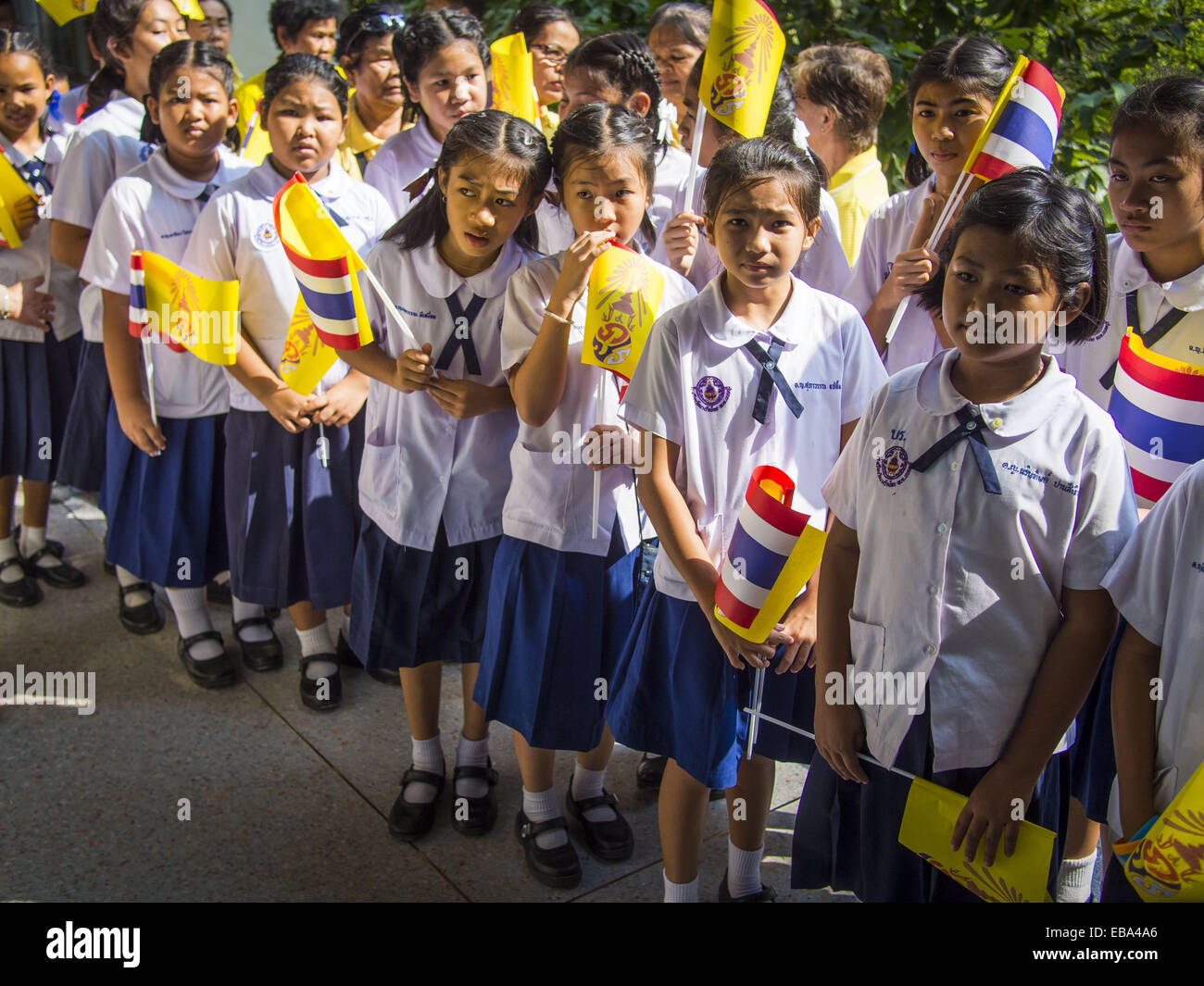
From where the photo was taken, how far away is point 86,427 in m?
3.58

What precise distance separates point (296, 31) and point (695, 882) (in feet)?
12.6

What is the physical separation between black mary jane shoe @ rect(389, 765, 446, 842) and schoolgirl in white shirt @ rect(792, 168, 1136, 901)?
48.4 inches

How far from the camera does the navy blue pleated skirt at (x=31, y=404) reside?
362 centimetres

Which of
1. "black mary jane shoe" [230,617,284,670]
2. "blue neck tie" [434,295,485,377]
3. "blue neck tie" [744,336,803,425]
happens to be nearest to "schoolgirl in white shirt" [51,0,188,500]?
"black mary jane shoe" [230,617,284,670]

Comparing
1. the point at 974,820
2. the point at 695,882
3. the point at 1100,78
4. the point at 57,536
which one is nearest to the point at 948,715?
the point at 974,820

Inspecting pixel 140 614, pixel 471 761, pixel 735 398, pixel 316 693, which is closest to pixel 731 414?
pixel 735 398

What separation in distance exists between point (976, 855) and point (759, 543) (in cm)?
57

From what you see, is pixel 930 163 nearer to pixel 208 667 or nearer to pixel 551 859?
pixel 551 859

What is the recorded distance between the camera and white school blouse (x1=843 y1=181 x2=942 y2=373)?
253 centimetres

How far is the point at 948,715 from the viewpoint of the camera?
5.50 feet

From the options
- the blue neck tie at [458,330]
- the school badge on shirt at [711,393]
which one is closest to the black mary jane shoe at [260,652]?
the blue neck tie at [458,330]

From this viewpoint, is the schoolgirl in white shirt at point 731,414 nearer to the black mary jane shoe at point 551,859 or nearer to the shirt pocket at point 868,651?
the shirt pocket at point 868,651

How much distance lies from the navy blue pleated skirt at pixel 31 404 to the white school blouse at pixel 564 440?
2108 mm
